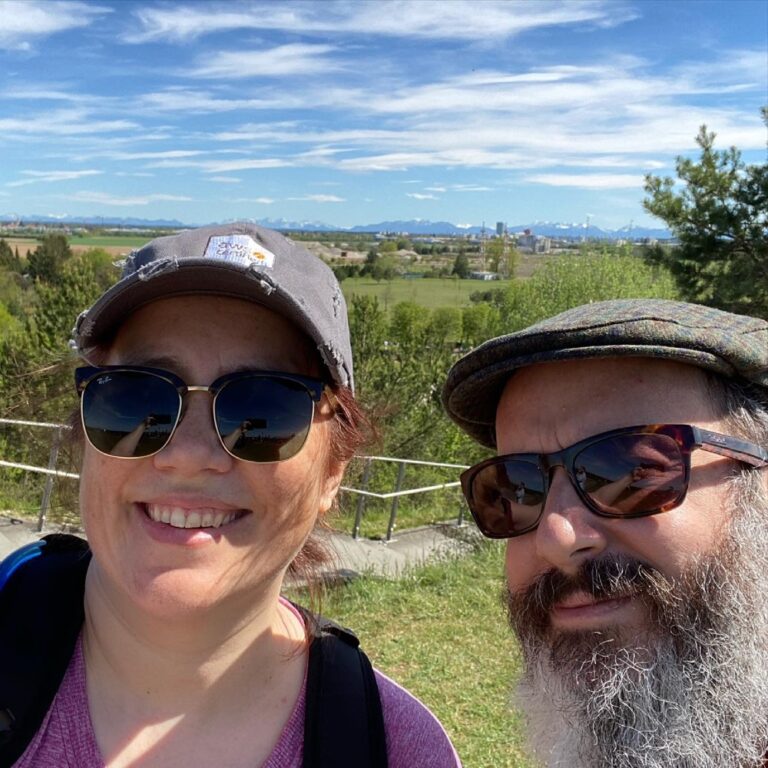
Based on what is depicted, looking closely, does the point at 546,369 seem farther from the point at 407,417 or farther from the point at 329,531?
the point at 407,417

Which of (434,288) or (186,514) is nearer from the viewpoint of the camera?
(186,514)

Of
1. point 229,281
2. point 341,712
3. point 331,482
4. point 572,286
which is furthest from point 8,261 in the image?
point 341,712

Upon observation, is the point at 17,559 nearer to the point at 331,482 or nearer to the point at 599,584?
the point at 331,482

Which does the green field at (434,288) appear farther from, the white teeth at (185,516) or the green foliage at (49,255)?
the white teeth at (185,516)

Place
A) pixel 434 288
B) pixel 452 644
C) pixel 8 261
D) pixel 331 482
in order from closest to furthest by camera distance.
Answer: pixel 331 482, pixel 452 644, pixel 8 261, pixel 434 288

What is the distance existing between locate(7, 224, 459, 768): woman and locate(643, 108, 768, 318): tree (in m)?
10.3

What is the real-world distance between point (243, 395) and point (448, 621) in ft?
15.9

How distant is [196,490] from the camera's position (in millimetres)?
1388

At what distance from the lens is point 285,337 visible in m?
1.46

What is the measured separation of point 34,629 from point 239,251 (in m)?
0.82

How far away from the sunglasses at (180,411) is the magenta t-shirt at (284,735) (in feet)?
1.46

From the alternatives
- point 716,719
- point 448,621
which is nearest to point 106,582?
point 716,719

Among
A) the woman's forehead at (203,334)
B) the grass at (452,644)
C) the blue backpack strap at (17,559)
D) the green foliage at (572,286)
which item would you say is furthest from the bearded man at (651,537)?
the green foliage at (572,286)

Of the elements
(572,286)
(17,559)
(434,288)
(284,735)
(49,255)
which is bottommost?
(434,288)
